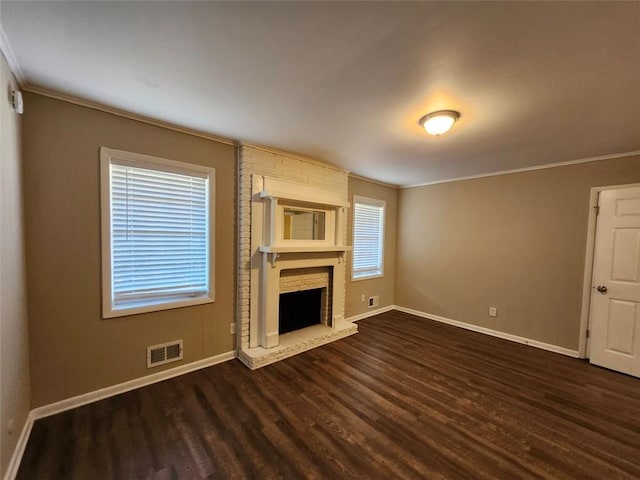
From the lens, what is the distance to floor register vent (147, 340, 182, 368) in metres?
2.50

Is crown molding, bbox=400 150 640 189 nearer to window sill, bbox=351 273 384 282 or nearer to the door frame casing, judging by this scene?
the door frame casing

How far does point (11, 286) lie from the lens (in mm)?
1592

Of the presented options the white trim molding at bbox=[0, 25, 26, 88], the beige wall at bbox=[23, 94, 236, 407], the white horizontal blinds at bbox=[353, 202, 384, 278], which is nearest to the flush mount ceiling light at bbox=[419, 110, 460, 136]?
the white horizontal blinds at bbox=[353, 202, 384, 278]

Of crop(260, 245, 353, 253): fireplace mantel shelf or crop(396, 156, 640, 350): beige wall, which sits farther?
crop(396, 156, 640, 350): beige wall

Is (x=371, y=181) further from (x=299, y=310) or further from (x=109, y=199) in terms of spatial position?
(x=109, y=199)

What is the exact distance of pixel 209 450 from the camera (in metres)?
1.75

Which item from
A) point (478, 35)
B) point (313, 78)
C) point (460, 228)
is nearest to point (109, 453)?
point (313, 78)

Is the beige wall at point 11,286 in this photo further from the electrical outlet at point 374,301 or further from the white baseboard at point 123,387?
the electrical outlet at point 374,301

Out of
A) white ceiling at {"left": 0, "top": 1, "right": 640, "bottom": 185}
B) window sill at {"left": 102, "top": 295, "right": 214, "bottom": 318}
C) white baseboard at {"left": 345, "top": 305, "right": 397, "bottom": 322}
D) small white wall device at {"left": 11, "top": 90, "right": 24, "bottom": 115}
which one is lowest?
white baseboard at {"left": 345, "top": 305, "right": 397, "bottom": 322}

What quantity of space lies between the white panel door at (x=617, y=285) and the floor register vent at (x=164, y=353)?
4.81 meters

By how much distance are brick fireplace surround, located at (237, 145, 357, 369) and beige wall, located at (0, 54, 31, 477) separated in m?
1.68

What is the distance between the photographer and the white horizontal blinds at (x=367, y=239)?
4559mm

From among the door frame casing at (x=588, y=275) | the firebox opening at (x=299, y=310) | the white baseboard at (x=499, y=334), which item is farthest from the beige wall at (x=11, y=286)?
the door frame casing at (x=588, y=275)

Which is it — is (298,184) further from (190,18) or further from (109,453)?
(109,453)
